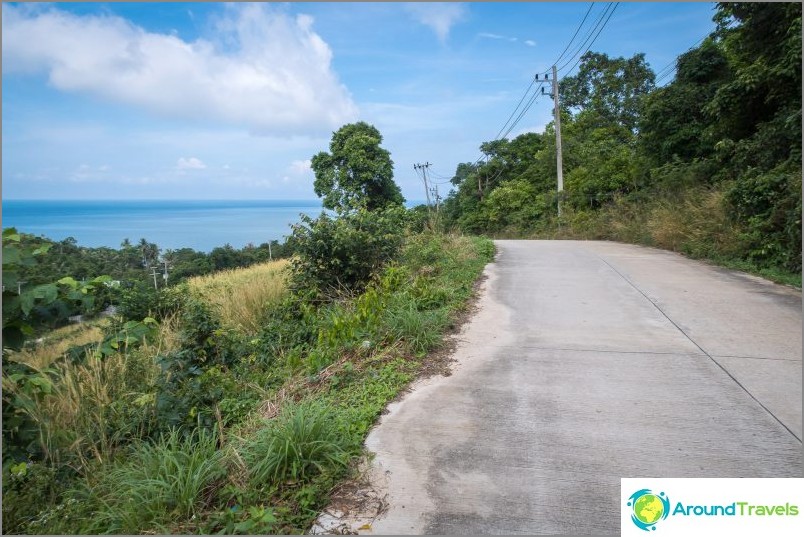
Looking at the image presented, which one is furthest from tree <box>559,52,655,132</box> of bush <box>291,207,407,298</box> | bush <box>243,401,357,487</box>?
bush <box>243,401,357,487</box>

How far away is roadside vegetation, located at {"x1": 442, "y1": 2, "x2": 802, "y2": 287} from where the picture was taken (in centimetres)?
786

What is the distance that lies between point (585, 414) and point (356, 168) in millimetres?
21840

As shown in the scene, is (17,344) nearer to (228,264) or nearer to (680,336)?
(680,336)

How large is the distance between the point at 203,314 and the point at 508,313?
3.47m

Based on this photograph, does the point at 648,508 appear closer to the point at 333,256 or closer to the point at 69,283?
the point at 69,283

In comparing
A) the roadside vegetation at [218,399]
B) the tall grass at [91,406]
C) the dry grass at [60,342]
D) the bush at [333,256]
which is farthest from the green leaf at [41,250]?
the bush at [333,256]

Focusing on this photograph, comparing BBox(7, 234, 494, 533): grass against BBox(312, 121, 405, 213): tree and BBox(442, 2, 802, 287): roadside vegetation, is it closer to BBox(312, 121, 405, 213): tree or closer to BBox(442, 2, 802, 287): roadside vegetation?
BBox(442, 2, 802, 287): roadside vegetation

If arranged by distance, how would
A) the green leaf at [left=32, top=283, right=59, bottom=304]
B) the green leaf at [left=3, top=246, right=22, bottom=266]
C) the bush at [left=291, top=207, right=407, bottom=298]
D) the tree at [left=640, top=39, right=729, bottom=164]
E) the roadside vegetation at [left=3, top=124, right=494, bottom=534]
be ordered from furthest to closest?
1. the tree at [left=640, top=39, right=729, bottom=164]
2. the bush at [left=291, top=207, right=407, bottom=298]
3. the green leaf at [left=32, top=283, right=59, bottom=304]
4. the green leaf at [left=3, top=246, right=22, bottom=266]
5. the roadside vegetation at [left=3, top=124, right=494, bottom=534]

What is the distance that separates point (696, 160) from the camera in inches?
544

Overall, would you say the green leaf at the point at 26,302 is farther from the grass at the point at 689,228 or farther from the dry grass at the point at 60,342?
the grass at the point at 689,228

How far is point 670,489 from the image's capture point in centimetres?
240

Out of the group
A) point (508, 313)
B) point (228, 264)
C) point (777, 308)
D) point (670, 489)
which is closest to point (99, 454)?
point (670, 489)

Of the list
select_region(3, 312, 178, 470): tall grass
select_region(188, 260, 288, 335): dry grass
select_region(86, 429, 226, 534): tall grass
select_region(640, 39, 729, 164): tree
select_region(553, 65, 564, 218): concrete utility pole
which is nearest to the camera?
select_region(86, 429, 226, 534): tall grass

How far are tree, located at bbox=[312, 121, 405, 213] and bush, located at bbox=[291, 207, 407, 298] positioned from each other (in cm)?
1631
